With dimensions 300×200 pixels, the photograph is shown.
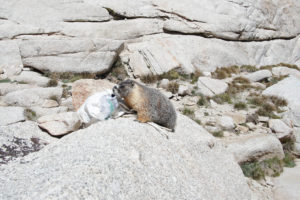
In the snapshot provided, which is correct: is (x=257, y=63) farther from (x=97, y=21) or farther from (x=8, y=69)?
(x=8, y=69)

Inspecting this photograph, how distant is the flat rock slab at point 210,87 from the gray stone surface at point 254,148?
4.35 meters

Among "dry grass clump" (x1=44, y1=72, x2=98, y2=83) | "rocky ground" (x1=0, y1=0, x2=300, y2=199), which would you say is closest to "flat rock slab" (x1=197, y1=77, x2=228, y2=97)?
"rocky ground" (x1=0, y1=0, x2=300, y2=199)


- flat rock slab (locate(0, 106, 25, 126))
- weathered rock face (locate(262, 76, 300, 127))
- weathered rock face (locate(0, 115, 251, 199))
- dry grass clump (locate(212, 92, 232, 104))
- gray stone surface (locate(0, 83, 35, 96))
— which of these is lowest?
gray stone surface (locate(0, 83, 35, 96))

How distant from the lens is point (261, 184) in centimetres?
877

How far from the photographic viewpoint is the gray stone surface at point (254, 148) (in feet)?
30.0

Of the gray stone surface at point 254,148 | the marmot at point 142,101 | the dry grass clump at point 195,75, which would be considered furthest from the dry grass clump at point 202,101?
the marmot at point 142,101

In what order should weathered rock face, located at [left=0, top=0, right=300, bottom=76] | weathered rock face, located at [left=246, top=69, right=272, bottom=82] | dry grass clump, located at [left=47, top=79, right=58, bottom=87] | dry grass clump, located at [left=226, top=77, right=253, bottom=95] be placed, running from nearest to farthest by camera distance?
dry grass clump, located at [left=47, top=79, right=58, bottom=87] → dry grass clump, located at [left=226, top=77, right=253, bottom=95] → weathered rock face, located at [left=0, top=0, right=300, bottom=76] → weathered rock face, located at [left=246, top=69, right=272, bottom=82]

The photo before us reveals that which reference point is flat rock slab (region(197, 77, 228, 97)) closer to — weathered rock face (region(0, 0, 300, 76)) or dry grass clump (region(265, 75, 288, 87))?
weathered rock face (region(0, 0, 300, 76))

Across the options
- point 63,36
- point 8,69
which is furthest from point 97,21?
point 8,69

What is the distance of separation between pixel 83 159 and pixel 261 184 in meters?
6.46

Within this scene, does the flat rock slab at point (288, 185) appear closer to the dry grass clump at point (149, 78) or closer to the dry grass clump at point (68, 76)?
the dry grass clump at point (149, 78)

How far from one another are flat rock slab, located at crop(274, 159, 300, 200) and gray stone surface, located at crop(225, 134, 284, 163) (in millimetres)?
666

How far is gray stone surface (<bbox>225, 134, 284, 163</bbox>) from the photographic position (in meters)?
9.14

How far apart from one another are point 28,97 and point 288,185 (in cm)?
943
